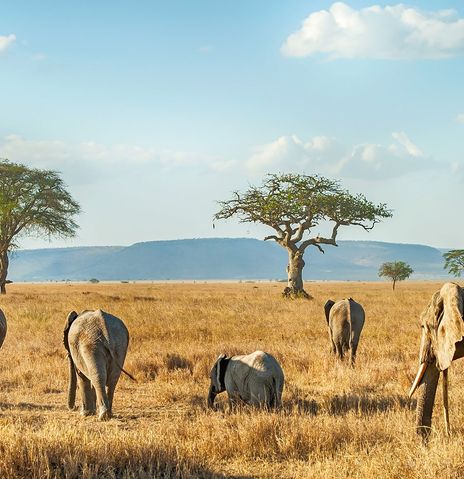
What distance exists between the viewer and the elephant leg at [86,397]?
9125mm

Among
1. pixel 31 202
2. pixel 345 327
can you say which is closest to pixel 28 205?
pixel 31 202

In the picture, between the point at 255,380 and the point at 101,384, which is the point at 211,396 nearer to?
the point at 255,380

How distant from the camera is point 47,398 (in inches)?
421

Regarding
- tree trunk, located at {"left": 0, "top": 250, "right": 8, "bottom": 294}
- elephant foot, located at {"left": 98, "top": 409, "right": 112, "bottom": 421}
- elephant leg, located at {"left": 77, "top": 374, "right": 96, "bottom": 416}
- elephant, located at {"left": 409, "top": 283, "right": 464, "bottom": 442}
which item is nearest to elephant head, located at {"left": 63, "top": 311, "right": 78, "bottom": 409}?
elephant leg, located at {"left": 77, "top": 374, "right": 96, "bottom": 416}

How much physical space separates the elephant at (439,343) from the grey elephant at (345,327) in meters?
6.45

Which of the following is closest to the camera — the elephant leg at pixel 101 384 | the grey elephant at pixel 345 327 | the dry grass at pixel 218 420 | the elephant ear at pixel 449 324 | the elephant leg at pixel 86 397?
→ the elephant ear at pixel 449 324

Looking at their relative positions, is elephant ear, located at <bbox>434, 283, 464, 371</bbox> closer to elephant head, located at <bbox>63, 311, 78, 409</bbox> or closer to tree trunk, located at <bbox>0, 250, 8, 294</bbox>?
elephant head, located at <bbox>63, 311, 78, 409</bbox>

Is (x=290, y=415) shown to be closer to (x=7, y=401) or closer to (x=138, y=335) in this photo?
(x=7, y=401)

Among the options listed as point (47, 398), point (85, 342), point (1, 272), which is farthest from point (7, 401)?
point (1, 272)

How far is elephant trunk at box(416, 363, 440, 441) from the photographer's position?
21.9 feet

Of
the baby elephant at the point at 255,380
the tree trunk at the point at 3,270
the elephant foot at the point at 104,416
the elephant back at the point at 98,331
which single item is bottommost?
the elephant foot at the point at 104,416

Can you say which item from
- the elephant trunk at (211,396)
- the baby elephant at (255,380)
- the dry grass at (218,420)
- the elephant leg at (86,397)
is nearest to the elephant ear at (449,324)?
the dry grass at (218,420)

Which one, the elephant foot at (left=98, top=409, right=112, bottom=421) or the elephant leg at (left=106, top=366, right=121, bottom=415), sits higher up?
the elephant leg at (left=106, top=366, right=121, bottom=415)

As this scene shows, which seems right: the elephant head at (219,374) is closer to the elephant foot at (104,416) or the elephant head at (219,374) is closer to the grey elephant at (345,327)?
the elephant foot at (104,416)
